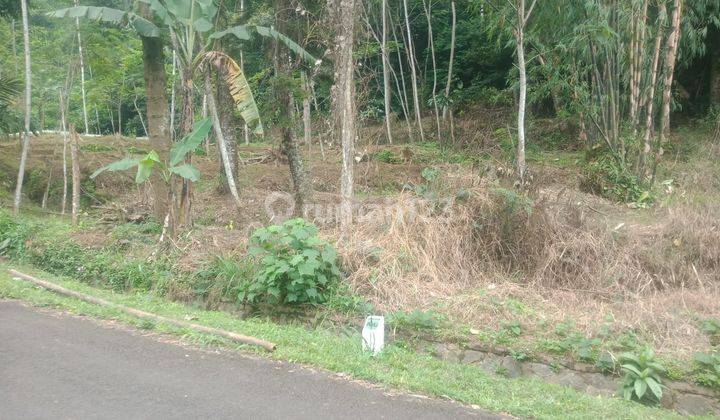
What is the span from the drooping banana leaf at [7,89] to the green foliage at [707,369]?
49.1 feet

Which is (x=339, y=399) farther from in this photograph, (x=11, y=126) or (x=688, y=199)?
(x=11, y=126)

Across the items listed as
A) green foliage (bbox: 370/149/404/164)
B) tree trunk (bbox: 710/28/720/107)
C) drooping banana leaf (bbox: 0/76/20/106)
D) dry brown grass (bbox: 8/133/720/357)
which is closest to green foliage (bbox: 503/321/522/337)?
dry brown grass (bbox: 8/133/720/357)

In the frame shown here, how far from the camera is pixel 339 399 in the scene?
5.81 m

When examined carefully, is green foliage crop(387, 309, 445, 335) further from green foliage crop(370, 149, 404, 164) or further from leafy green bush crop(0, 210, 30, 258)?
green foliage crop(370, 149, 404, 164)

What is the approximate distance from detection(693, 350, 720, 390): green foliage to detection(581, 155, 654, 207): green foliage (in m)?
6.53

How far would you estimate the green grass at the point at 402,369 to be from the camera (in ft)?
20.1

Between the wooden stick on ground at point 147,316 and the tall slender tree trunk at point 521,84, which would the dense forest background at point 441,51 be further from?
the wooden stick on ground at point 147,316

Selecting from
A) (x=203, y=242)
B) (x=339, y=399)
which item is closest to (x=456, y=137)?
(x=203, y=242)

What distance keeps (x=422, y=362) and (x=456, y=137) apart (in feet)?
50.9

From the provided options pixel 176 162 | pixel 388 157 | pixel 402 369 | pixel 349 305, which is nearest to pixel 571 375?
pixel 402 369

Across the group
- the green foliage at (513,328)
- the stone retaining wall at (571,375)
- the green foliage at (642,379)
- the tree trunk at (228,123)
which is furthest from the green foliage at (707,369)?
the tree trunk at (228,123)

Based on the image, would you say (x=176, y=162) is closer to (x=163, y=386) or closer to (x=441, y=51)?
(x=163, y=386)

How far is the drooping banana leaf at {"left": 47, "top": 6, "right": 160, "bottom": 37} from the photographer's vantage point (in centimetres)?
1046

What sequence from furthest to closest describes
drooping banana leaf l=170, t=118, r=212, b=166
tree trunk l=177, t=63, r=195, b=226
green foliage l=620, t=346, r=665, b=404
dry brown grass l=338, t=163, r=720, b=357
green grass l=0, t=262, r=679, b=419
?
tree trunk l=177, t=63, r=195, b=226, drooping banana leaf l=170, t=118, r=212, b=166, dry brown grass l=338, t=163, r=720, b=357, green foliage l=620, t=346, r=665, b=404, green grass l=0, t=262, r=679, b=419
